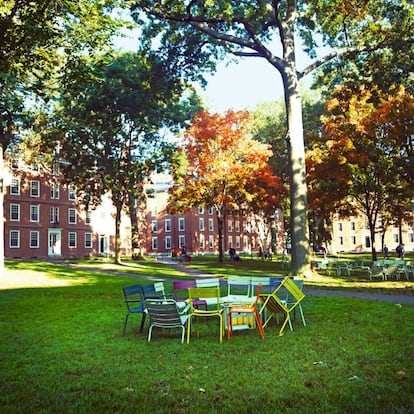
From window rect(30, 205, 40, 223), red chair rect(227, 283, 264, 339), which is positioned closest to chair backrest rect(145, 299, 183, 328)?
red chair rect(227, 283, 264, 339)

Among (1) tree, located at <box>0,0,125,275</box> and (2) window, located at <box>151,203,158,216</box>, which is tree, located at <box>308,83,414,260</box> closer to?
(1) tree, located at <box>0,0,125,275</box>

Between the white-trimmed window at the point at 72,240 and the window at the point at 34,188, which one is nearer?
the window at the point at 34,188

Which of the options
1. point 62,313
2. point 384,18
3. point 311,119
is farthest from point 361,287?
point 311,119

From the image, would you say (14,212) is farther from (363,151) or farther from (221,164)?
(363,151)

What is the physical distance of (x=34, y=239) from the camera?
163 feet

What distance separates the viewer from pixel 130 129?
31.2m

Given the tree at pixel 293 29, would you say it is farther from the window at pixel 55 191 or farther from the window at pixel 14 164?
the window at pixel 55 191

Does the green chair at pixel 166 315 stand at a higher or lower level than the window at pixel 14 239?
lower

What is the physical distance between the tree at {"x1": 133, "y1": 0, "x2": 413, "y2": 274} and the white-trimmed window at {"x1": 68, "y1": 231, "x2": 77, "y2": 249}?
37.1 metres

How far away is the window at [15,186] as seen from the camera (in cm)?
4800

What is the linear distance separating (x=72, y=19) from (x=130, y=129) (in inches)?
768

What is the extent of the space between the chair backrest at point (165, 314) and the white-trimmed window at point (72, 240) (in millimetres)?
48461

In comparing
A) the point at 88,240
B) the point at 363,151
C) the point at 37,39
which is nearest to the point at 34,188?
the point at 88,240

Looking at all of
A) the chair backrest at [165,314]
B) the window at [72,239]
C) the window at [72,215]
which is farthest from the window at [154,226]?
the chair backrest at [165,314]
